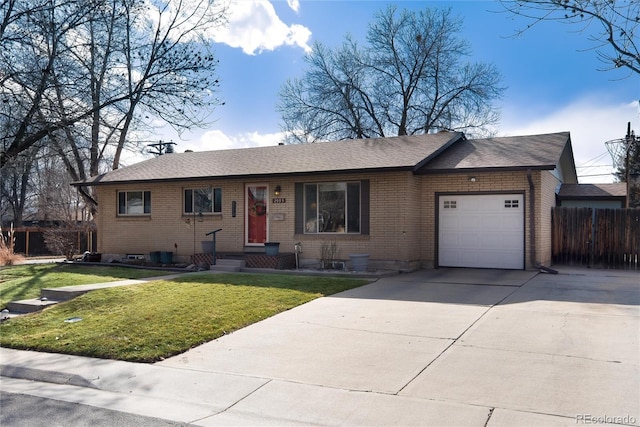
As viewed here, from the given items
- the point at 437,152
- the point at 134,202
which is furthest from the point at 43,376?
the point at 134,202

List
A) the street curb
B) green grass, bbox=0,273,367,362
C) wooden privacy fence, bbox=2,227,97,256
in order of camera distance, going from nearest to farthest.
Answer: the street curb → green grass, bbox=0,273,367,362 → wooden privacy fence, bbox=2,227,97,256

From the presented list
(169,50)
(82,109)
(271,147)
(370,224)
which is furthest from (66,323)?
(271,147)

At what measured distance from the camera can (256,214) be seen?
682 inches

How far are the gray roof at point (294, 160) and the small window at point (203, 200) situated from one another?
0.67m

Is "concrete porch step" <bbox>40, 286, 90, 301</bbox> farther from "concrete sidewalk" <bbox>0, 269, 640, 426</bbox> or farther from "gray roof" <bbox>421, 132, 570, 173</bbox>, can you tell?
"gray roof" <bbox>421, 132, 570, 173</bbox>

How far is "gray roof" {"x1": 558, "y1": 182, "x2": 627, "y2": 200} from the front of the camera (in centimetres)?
1830

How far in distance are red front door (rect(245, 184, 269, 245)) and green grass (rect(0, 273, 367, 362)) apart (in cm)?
470

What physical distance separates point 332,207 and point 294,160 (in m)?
2.64

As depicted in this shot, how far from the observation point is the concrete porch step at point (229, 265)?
1584 centimetres

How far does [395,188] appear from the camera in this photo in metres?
15.0

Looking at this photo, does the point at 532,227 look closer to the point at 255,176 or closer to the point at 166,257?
the point at 255,176

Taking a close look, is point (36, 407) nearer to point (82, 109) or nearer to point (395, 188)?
point (82, 109)

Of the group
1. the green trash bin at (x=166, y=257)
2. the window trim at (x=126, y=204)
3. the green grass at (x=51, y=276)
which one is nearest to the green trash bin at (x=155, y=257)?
the green trash bin at (x=166, y=257)

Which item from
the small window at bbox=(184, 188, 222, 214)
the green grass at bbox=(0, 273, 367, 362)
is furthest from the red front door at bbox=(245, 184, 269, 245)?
the green grass at bbox=(0, 273, 367, 362)
